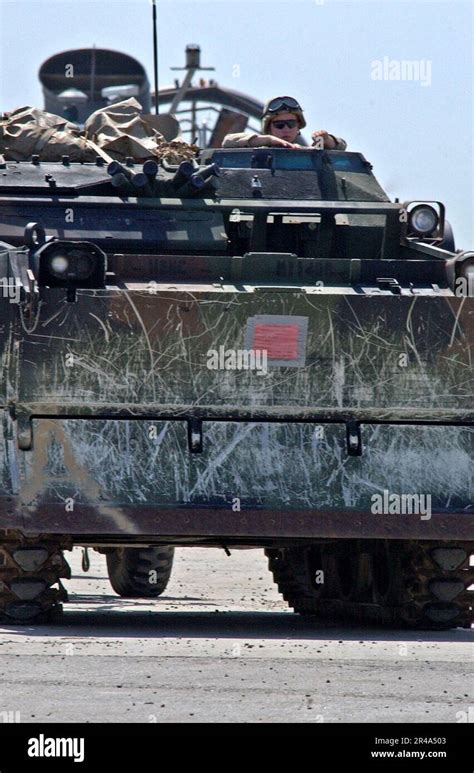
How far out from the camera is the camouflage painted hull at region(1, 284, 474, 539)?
10.0 meters

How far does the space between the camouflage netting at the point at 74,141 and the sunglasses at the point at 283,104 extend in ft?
2.33

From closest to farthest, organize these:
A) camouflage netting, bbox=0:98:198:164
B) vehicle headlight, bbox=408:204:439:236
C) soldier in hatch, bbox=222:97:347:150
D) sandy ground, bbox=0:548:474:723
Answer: sandy ground, bbox=0:548:474:723 → vehicle headlight, bbox=408:204:439:236 → camouflage netting, bbox=0:98:198:164 → soldier in hatch, bbox=222:97:347:150

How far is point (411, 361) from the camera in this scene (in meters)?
10.4

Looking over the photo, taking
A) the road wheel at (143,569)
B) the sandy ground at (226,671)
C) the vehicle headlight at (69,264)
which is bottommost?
the road wheel at (143,569)

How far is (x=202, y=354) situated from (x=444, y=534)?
1705 mm

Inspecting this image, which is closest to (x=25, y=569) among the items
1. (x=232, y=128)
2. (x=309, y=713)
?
(x=309, y=713)

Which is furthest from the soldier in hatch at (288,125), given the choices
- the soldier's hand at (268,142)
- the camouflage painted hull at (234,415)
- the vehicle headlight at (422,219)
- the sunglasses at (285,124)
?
the camouflage painted hull at (234,415)

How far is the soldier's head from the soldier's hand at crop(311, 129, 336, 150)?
0.54 feet

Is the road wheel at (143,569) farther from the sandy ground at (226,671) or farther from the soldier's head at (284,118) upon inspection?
the soldier's head at (284,118)

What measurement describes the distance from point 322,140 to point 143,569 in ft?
12.9

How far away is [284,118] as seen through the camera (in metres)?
13.8

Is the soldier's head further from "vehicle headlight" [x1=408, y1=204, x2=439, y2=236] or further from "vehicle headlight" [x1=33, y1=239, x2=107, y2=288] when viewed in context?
"vehicle headlight" [x1=33, y1=239, x2=107, y2=288]

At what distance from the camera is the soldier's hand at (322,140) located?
1353 cm

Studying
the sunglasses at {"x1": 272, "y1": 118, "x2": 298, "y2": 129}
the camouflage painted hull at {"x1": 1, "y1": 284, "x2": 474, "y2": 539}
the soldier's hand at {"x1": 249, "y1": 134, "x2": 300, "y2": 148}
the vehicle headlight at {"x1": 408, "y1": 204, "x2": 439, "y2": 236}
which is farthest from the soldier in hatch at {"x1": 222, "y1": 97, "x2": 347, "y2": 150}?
the camouflage painted hull at {"x1": 1, "y1": 284, "x2": 474, "y2": 539}
